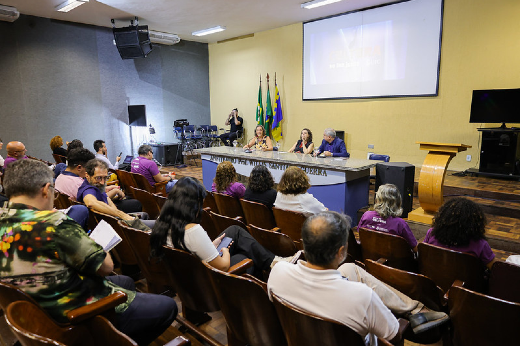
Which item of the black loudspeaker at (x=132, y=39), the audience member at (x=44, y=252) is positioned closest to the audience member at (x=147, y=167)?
the audience member at (x=44, y=252)

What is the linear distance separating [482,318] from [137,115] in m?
9.60

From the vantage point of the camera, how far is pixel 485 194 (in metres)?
4.86

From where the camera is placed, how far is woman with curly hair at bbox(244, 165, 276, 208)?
314cm

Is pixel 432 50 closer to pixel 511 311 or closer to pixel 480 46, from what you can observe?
pixel 480 46

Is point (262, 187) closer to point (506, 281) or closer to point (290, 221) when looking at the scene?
point (290, 221)

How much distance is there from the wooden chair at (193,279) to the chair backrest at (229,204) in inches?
54.0

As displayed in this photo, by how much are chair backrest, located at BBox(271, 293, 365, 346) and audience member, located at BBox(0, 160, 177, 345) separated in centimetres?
80

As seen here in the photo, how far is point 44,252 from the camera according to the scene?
1.29 m

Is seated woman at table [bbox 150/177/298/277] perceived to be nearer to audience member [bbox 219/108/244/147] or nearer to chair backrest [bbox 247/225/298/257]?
chair backrest [bbox 247/225/298/257]

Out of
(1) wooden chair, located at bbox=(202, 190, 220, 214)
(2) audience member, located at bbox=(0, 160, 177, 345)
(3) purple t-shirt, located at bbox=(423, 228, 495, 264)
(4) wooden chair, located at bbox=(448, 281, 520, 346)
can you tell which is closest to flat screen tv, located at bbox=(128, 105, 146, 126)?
(1) wooden chair, located at bbox=(202, 190, 220, 214)

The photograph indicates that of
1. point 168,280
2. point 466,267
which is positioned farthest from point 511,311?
point 168,280

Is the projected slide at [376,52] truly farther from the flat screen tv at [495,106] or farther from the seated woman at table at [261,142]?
the seated woman at table at [261,142]

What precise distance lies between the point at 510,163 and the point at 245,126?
7.11 m

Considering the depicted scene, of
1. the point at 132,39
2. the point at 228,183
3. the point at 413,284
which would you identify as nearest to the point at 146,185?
the point at 228,183
